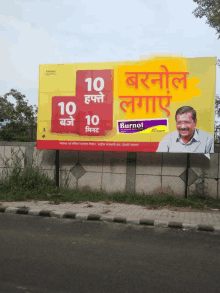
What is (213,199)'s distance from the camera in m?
9.23

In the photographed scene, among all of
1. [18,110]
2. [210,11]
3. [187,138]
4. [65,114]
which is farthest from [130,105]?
[18,110]

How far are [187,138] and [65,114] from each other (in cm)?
431

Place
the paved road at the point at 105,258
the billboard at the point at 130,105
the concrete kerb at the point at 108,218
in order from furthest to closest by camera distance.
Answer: the billboard at the point at 130,105 → the concrete kerb at the point at 108,218 → the paved road at the point at 105,258

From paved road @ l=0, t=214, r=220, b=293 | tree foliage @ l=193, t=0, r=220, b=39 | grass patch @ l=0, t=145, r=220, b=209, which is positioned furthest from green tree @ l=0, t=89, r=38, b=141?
paved road @ l=0, t=214, r=220, b=293

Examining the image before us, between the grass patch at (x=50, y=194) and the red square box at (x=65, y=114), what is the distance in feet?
6.65

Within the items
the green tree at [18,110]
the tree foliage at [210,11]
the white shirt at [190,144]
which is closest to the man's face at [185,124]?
the white shirt at [190,144]

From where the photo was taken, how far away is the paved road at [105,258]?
11.3ft

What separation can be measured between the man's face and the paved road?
3.75m

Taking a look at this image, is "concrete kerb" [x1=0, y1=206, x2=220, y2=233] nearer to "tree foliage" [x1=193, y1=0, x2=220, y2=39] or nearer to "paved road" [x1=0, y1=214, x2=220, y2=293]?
"paved road" [x1=0, y1=214, x2=220, y2=293]

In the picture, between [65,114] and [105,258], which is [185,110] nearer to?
[65,114]

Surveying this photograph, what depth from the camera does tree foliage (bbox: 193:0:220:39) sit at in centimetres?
1429

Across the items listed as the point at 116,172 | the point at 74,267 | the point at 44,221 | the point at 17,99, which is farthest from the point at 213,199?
the point at 17,99

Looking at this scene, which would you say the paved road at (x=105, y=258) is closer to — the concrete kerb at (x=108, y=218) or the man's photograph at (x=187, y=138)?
the concrete kerb at (x=108, y=218)

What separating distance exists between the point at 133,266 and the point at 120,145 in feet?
18.8
